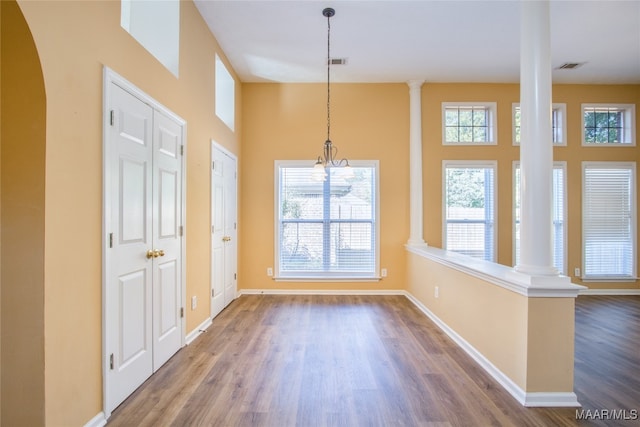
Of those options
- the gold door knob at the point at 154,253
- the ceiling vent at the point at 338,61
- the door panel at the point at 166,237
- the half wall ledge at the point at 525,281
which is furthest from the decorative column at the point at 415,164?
the gold door knob at the point at 154,253

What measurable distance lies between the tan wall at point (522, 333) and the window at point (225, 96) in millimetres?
3658

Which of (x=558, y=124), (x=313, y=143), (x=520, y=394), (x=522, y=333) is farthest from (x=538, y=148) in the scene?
(x=558, y=124)

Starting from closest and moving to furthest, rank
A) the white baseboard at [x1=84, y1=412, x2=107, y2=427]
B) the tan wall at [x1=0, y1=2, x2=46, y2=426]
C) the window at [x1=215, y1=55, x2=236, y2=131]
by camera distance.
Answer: the tan wall at [x1=0, y1=2, x2=46, y2=426] → the white baseboard at [x1=84, y1=412, x2=107, y2=427] → the window at [x1=215, y1=55, x2=236, y2=131]

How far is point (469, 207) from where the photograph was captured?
4.77 metres

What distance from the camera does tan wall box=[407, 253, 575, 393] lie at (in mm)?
2004

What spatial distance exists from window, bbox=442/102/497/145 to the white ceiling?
16.5 inches

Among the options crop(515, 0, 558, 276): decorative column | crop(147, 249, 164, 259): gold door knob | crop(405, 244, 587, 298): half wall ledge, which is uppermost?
crop(515, 0, 558, 276): decorative column

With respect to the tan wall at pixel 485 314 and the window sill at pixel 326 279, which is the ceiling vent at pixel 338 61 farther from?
the window sill at pixel 326 279

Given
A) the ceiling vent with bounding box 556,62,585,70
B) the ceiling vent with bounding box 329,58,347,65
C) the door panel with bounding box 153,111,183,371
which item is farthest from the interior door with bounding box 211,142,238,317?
the ceiling vent with bounding box 556,62,585,70

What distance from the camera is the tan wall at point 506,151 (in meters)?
4.73

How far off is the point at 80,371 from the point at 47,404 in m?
0.20

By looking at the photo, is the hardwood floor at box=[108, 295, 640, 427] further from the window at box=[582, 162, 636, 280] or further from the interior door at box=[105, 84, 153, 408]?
the window at box=[582, 162, 636, 280]

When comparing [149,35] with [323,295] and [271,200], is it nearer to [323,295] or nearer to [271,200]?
[271,200]

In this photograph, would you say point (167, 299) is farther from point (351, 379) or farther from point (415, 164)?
point (415, 164)
